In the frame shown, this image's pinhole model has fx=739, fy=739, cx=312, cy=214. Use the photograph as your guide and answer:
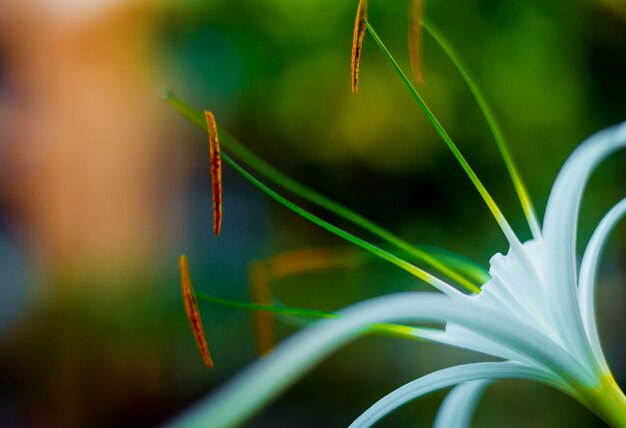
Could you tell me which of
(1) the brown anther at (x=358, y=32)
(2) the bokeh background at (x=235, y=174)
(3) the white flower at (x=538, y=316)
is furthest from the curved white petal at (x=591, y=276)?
(2) the bokeh background at (x=235, y=174)

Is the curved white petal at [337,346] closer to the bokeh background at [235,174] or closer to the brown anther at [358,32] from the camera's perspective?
the brown anther at [358,32]

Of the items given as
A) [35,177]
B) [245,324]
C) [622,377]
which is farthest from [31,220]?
[622,377]

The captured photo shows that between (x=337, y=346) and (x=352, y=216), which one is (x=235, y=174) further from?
(x=337, y=346)

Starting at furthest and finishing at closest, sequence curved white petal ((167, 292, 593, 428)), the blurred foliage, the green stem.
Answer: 1. the blurred foliage
2. the green stem
3. curved white petal ((167, 292, 593, 428))

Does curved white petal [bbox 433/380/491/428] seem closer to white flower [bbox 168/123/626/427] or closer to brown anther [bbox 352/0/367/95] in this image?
white flower [bbox 168/123/626/427]

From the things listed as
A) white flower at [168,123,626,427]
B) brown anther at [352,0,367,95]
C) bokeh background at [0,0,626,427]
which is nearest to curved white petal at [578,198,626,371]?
white flower at [168,123,626,427]

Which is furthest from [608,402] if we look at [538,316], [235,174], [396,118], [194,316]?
[235,174]

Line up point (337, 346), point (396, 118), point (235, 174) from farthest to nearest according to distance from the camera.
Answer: point (235, 174) → point (396, 118) → point (337, 346)

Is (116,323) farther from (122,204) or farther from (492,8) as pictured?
(492,8)
